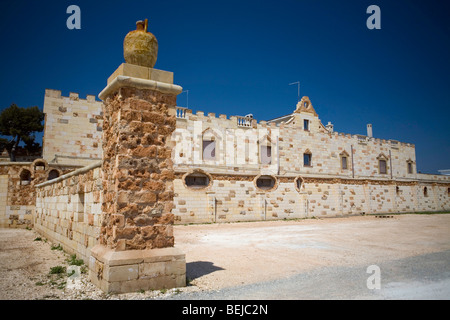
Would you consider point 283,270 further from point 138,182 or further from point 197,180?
point 197,180

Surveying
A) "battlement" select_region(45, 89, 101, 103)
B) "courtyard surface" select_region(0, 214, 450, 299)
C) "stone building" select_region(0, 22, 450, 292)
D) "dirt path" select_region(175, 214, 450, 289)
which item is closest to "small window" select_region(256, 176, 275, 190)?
"stone building" select_region(0, 22, 450, 292)

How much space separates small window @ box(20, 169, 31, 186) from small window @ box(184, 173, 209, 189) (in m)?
8.22

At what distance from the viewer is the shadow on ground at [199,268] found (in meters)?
5.76

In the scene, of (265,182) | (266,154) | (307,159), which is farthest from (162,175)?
(307,159)

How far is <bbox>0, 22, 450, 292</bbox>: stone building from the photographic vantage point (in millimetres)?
4859

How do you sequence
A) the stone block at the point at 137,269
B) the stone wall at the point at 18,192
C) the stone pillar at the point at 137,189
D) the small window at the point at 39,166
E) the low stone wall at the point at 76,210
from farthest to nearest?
the small window at the point at 39,166, the stone wall at the point at 18,192, the low stone wall at the point at 76,210, the stone pillar at the point at 137,189, the stone block at the point at 137,269

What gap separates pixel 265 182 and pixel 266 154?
4966 mm

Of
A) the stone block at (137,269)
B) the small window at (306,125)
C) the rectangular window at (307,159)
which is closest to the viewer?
the stone block at (137,269)

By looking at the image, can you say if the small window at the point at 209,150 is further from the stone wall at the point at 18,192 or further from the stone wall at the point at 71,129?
the stone wall at the point at 18,192

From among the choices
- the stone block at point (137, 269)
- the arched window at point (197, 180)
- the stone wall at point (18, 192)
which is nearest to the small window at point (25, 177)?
the stone wall at point (18, 192)

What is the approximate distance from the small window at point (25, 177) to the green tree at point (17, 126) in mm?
20035

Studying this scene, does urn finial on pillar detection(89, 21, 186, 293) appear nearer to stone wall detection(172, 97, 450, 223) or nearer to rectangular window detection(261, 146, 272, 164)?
stone wall detection(172, 97, 450, 223)

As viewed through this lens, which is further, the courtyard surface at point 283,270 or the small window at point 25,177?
the small window at point 25,177
